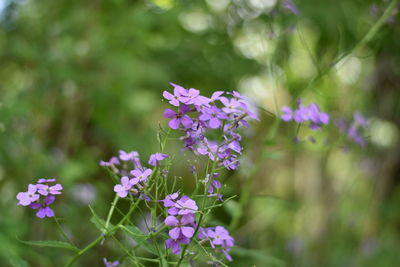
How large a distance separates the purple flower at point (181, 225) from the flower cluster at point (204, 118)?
167mm

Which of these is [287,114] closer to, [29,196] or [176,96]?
[176,96]

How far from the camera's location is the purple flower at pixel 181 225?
1103mm

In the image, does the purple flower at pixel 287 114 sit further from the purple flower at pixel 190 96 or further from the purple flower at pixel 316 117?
the purple flower at pixel 190 96

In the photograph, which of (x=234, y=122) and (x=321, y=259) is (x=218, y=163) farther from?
(x=321, y=259)

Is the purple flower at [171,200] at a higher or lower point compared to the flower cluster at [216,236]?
higher

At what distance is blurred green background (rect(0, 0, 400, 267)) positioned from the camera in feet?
9.62

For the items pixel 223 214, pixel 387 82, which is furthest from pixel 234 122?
pixel 223 214

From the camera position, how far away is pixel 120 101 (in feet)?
12.9

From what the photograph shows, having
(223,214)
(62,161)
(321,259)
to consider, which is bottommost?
(223,214)

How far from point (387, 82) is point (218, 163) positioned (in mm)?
3461

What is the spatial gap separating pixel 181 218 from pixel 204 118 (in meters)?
0.24

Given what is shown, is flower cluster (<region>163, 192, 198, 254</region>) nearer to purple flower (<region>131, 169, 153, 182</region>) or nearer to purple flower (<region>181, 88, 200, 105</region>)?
purple flower (<region>131, 169, 153, 182</region>)

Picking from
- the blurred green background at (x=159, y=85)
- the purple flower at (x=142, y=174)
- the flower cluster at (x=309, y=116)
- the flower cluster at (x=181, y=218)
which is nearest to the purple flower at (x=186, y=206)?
→ the flower cluster at (x=181, y=218)

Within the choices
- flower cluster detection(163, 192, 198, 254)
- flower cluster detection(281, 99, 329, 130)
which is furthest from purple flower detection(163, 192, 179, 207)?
flower cluster detection(281, 99, 329, 130)
